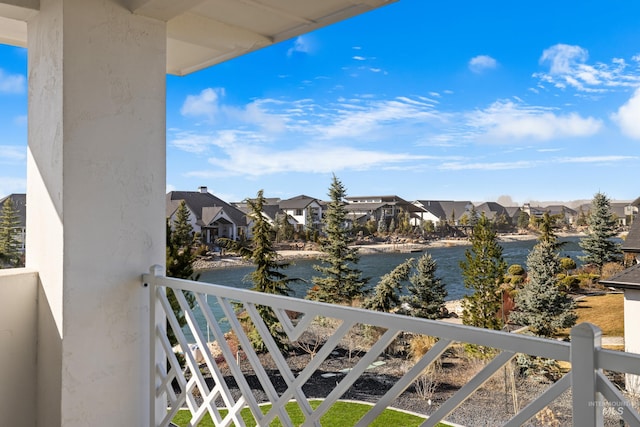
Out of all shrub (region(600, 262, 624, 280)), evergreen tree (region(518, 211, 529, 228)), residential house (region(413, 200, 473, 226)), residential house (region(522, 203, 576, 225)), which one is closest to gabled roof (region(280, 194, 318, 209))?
residential house (region(413, 200, 473, 226))

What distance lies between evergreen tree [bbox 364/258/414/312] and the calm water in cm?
11

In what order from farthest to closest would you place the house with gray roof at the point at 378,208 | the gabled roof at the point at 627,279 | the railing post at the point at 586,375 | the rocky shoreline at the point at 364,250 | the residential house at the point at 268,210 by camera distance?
the residential house at the point at 268,210, the house with gray roof at the point at 378,208, the rocky shoreline at the point at 364,250, the gabled roof at the point at 627,279, the railing post at the point at 586,375

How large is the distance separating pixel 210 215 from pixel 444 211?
424cm

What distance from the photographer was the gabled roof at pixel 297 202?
948cm

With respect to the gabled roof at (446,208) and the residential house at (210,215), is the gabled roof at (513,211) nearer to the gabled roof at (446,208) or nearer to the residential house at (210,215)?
the gabled roof at (446,208)

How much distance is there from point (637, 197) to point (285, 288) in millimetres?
6330

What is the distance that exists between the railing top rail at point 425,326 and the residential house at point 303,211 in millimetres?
7181

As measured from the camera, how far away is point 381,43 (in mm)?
12078

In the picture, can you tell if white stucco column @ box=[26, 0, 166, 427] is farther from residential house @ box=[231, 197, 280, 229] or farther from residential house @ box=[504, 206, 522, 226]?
residential house @ box=[231, 197, 280, 229]

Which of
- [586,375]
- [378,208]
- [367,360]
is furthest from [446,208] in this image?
[586,375]

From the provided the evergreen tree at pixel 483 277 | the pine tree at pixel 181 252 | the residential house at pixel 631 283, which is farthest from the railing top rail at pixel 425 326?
the evergreen tree at pixel 483 277

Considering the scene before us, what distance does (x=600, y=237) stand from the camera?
6652 mm

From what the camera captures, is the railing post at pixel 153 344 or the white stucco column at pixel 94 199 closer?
the white stucco column at pixel 94 199

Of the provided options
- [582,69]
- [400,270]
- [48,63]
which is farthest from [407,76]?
[48,63]
